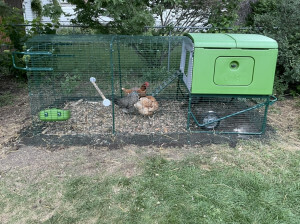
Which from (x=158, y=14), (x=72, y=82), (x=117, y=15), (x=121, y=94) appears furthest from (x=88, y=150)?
(x=158, y=14)

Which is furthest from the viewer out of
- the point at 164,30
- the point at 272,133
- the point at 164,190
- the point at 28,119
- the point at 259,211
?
the point at 164,30

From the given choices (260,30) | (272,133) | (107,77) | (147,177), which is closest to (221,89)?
(272,133)

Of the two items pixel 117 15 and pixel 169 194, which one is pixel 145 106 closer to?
pixel 117 15

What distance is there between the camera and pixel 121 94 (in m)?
5.93

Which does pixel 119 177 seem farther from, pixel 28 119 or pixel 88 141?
pixel 28 119

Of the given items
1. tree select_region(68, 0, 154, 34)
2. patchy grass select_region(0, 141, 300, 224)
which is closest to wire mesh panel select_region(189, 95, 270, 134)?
patchy grass select_region(0, 141, 300, 224)

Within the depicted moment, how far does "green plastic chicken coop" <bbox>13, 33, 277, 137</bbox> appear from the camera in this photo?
416cm

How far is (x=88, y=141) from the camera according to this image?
4387 mm

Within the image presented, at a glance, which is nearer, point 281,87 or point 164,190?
point 164,190

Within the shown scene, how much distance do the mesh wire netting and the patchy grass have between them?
1.06 metres

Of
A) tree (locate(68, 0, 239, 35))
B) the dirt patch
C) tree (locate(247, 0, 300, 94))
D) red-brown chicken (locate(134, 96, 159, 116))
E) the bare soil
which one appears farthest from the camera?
tree (locate(247, 0, 300, 94))

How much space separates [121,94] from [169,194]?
3144 mm

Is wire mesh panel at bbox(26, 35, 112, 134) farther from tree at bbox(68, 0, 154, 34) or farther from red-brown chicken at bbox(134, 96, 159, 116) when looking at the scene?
red-brown chicken at bbox(134, 96, 159, 116)

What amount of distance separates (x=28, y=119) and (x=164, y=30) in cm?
393
